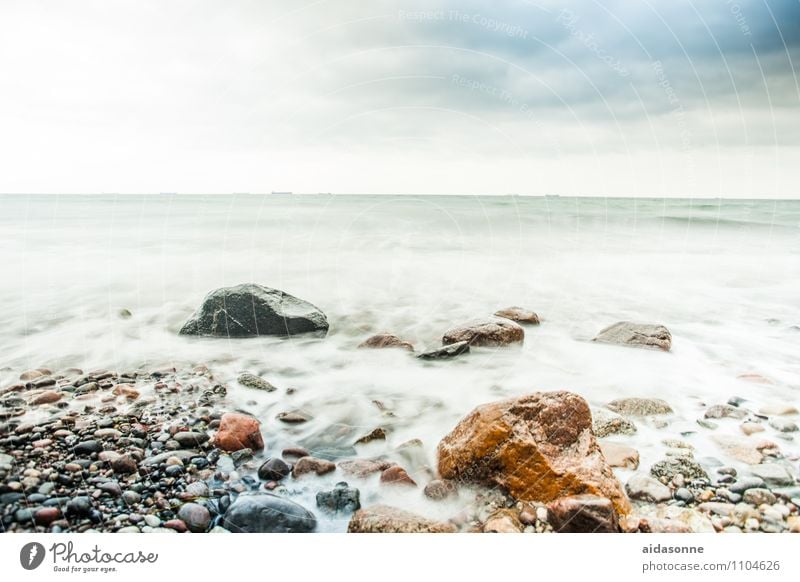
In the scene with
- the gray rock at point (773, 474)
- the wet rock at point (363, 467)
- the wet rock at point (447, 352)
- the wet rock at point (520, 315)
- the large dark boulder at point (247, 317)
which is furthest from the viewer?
the wet rock at point (520, 315)

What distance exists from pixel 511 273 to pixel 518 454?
463 cm

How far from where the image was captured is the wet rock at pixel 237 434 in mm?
2586

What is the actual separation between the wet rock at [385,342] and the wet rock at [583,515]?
6.23ft

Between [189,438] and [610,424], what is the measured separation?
219cm

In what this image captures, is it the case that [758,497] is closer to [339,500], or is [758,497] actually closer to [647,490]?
[647,490]

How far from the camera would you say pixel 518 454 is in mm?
2252

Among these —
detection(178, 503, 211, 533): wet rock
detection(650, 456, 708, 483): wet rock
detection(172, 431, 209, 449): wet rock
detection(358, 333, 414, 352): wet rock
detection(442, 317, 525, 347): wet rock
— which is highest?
detection(442, 317, 525, 347): wet rock

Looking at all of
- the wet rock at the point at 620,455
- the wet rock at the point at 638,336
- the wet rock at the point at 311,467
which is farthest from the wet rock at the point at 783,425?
the wet rock at the point at 311,467

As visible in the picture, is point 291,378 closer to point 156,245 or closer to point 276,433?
point 276,433

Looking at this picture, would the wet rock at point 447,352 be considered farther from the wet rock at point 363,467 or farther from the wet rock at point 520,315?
the wet rock at point 363,467

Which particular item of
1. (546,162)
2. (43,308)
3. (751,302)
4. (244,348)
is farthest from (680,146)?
(43,308)

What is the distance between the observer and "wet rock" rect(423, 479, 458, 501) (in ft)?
7.70

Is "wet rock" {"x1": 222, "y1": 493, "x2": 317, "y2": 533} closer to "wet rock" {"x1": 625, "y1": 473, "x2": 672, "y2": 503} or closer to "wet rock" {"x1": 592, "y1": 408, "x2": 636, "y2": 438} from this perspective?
"wet rock" {"x1": 625, "y1": 473, "x2": 672, "y2": 503}

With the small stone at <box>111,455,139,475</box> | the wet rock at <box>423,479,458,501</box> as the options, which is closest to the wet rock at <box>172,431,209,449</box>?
the small stone at <box>111,455,139,475</box>
